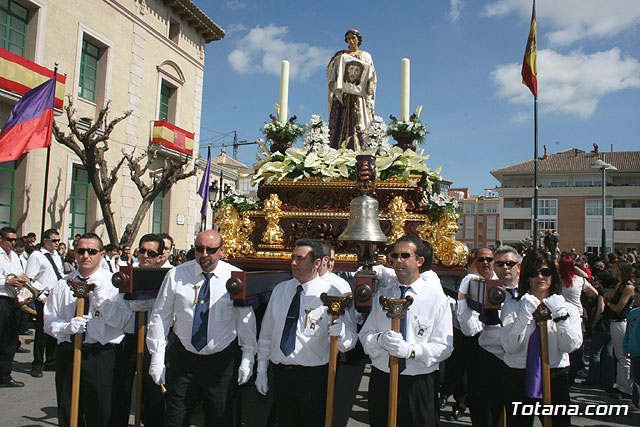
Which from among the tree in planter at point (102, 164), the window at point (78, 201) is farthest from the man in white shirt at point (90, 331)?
the window at point (78, 201)

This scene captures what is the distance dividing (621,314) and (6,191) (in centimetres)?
1609

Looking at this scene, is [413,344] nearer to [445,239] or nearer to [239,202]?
[445,239]

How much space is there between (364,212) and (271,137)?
302 centimetres


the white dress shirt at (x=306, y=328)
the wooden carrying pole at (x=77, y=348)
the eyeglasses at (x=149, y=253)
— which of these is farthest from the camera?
the eyeglasses at (x=149, y=253)

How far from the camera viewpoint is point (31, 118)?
1145 cm

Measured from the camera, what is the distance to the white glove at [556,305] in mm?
3660

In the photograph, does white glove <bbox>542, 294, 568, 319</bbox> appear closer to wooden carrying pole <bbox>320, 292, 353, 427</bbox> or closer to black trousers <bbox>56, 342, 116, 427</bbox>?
wooden carrying pole <bbox>320, 292, 353, 427</bbox>

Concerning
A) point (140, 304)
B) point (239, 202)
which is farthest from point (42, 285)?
point (140, 304)

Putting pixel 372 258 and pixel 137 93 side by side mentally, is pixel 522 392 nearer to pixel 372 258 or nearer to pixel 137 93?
pixel 372 258

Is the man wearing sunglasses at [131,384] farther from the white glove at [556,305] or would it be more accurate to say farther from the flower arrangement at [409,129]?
the flower arrangement at [409,129]

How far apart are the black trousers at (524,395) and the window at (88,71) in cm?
1724

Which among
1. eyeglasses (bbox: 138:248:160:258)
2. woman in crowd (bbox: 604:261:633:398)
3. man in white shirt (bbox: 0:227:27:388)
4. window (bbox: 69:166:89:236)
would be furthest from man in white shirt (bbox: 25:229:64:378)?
window (bbox: 69:166:89:236)

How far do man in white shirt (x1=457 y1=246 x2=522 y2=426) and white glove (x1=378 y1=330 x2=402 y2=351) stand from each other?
0.92 metres

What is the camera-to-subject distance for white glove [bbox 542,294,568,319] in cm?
366
